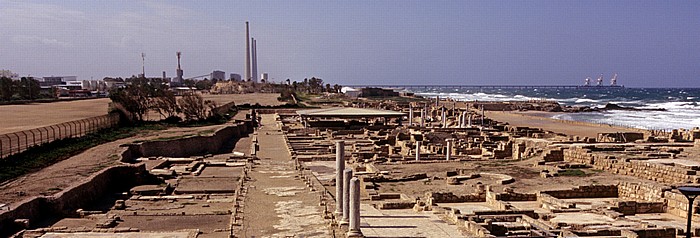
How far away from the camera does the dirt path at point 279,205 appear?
1421cm

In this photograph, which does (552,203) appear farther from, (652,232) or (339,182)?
(339,182)

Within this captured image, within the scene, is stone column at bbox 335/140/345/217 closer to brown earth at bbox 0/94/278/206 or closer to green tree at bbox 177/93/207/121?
brown earth at bbox 0/94/278/206

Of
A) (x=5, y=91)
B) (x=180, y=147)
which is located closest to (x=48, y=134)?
(x=180, y=147)

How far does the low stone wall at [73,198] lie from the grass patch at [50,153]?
2757mm

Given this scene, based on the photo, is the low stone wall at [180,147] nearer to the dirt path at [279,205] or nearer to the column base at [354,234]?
the dirt path at [279,205]

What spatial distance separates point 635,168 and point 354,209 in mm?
13775

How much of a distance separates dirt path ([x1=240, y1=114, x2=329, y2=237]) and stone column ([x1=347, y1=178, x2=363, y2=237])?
1.44 m

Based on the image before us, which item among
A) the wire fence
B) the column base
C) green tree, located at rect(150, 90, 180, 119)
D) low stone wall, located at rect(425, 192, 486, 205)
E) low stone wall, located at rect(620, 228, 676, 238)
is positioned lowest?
low stone wall, located at rect(425, 192, 486, 205)

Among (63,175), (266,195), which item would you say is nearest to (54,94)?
(63,175)

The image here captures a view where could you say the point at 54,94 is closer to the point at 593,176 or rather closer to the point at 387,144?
the point at 387,144

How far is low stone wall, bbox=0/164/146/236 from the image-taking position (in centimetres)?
1471

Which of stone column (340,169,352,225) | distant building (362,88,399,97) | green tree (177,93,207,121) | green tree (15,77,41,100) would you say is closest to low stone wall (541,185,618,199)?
stone column (340,169,352,225)

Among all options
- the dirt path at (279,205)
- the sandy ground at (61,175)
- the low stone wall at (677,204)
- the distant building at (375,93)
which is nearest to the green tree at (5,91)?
the sandy ground at (61,175)

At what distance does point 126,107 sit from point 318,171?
850 inches
